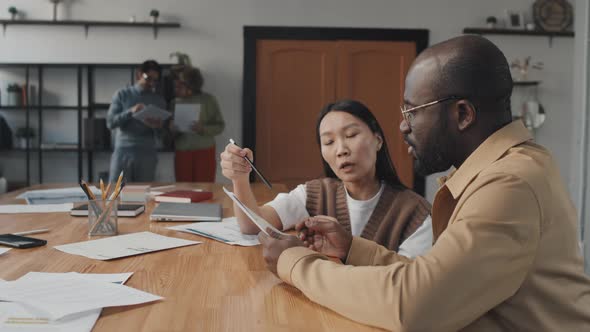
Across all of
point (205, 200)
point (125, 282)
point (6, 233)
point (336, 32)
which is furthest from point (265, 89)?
point (125, 282)

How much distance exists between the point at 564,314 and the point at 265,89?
5.03 meters

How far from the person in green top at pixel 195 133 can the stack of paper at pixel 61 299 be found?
4113 millimetres

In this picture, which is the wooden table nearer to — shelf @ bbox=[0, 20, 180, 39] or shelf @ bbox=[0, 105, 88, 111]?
shelf @ bbox=[0, 105, 88, 111]

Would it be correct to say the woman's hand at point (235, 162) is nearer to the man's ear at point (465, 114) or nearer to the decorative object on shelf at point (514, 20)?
the man's ear at point (465, 114)

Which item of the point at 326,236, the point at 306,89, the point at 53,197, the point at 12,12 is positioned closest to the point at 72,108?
the point at 12,12

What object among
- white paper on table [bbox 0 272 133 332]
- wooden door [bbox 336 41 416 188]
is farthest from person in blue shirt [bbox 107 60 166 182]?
white paper on table [bbox 0 272 133 332]

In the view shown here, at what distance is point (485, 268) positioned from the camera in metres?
0.79

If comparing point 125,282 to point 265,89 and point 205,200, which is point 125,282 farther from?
point 265,89

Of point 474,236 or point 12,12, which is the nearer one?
point 474,236

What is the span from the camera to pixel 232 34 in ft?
18.7

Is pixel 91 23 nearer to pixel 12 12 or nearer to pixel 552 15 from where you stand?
pixel 12 12

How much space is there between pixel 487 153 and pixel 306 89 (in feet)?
16.1

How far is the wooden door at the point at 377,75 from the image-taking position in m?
5.84

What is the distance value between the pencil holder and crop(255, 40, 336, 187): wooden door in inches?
161
